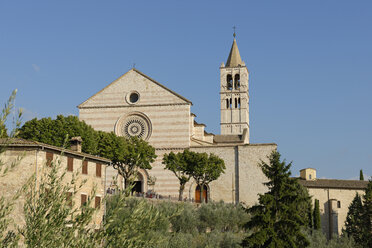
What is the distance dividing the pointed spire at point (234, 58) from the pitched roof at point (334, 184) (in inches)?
1079

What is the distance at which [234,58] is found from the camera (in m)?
76.9

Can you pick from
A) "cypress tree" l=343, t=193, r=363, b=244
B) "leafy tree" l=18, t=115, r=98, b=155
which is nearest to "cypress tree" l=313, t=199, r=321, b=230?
"cypress tree" l=343, t=193, r=363, b=244

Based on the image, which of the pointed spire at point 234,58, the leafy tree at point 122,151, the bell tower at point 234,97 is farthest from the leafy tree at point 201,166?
the pointed spire at point 234,58

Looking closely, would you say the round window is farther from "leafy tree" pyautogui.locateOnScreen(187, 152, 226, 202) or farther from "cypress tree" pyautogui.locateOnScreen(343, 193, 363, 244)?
"cypress tree" pyautogui.locateOnScreen(343, 193, 363, 244)

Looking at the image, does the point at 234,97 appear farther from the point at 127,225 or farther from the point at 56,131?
the point at 127,225

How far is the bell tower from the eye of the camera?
248ft

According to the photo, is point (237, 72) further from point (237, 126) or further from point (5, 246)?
point (5, 246)

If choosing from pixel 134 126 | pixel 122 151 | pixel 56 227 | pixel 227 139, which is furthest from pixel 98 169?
pixel 227 139

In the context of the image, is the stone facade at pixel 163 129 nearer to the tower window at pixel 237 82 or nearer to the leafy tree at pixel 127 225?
the tower window at pixel 237 82

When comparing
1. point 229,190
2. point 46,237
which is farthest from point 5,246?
point 229,190

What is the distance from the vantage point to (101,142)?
40875 mm

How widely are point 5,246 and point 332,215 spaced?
Answer: 45205mm

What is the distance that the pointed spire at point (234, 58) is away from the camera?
250 feet

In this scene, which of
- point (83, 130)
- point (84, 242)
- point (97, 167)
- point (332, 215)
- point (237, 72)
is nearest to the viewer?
point (84, 242)
